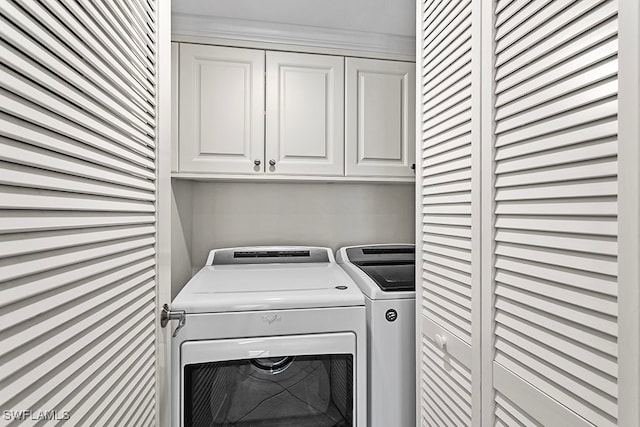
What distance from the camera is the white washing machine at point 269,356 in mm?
1335

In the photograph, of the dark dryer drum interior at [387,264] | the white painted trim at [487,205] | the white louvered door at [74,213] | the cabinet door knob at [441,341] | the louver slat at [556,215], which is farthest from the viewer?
the dark dryer drum interior at [387,264]

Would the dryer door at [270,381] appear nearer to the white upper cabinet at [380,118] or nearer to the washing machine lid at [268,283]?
the washing machine lid at [268,283]

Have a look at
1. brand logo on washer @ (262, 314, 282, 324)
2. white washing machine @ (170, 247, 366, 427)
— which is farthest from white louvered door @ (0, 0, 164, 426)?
brand logo on washer @ (262, 314, 282, 324)

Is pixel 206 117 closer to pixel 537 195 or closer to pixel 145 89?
pixel 145 89

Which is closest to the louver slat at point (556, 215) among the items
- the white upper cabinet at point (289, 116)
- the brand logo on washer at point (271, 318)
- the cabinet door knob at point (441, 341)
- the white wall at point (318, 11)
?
the cabinet door knob at point (441, 341)

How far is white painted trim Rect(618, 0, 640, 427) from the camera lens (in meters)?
0.50

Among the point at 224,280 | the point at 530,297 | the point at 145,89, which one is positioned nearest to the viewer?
the point at 530,297

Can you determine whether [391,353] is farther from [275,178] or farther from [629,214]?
[629,214]

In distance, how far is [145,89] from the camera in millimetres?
943

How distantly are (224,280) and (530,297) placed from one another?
1.27 m

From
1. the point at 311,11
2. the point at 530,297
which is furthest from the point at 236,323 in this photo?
the point at 311,11

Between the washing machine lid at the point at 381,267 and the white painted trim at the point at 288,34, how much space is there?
1.12 metres

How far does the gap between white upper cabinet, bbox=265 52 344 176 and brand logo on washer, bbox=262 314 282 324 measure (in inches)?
30.5

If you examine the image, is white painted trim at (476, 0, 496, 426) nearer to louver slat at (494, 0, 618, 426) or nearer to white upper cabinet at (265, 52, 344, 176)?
louver slat at (494, 0, 618, 426)
